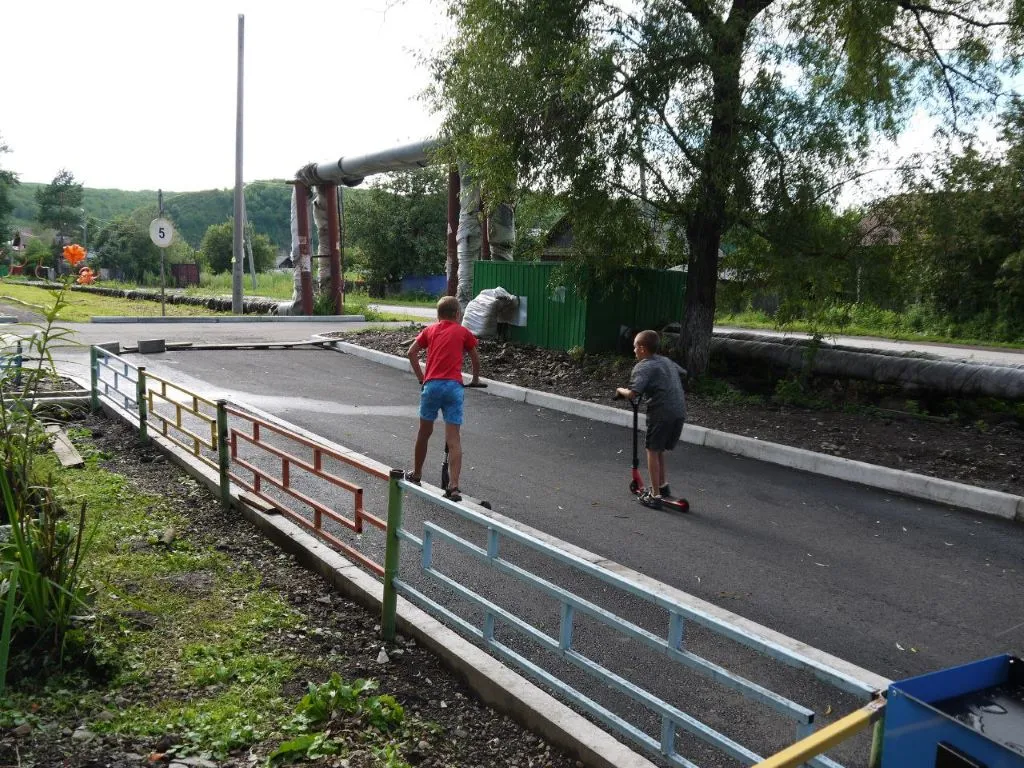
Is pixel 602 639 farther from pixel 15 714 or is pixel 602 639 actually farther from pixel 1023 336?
pixel 1023 336

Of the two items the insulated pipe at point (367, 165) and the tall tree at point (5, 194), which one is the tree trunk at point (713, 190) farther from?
the tall tree at point (5, 194)

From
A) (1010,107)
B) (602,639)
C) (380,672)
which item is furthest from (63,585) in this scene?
(1010,107)

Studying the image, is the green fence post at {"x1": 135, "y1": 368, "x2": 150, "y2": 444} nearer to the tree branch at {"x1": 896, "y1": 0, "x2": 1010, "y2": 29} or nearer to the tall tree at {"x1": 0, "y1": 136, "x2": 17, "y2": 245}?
the tree branch at {"x1": 896, "y1": 0, "x2": 1010, "y2": 29}

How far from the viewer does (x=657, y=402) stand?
23.7 ft

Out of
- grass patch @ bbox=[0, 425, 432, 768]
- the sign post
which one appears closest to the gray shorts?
grass patch @ bbox=[0, 425, 432, 768]

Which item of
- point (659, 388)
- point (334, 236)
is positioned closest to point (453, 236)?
point (334, 236)

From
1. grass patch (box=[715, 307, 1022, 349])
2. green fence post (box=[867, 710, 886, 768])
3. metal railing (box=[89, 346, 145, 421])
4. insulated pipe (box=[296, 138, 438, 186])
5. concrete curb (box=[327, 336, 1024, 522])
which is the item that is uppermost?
insulated pipe (box=[296, 138, 438, 186])

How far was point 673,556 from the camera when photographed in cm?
605

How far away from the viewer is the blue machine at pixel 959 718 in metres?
1.72

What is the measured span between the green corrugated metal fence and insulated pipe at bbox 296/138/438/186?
4312 mm

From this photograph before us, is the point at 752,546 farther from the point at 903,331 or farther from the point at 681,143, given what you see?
the point at 903,331

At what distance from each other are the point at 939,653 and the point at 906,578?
1.23 metres

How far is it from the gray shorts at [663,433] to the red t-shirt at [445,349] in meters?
1.74

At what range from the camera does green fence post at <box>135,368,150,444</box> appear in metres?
8.62
